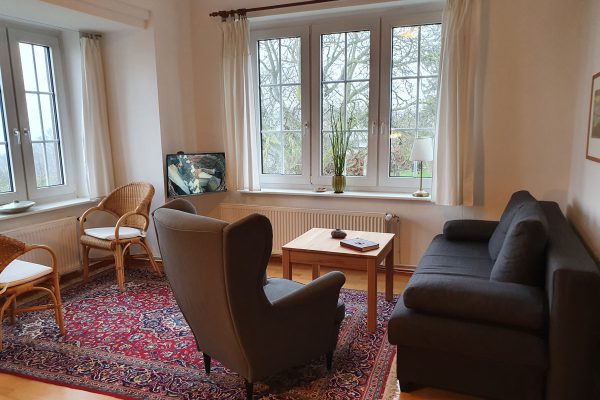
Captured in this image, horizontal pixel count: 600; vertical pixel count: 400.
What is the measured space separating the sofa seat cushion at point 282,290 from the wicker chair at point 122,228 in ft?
5.85

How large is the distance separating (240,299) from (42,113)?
341 cm

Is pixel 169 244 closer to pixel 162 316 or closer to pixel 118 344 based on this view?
pixel 118 344

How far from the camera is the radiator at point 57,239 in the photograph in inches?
142

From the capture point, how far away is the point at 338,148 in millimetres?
4219

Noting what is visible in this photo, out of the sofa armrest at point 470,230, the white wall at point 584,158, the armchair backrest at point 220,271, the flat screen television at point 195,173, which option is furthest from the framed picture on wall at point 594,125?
the flat screen television at point 195,173

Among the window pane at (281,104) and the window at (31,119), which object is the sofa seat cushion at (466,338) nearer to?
the window pane at (281,104)

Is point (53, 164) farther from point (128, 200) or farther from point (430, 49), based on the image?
point (430, 49)

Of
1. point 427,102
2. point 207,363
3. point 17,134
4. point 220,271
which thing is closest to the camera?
point 220,271

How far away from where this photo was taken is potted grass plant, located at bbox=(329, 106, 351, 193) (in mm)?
4188

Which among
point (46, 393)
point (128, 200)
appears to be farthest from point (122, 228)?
point (46, 393)

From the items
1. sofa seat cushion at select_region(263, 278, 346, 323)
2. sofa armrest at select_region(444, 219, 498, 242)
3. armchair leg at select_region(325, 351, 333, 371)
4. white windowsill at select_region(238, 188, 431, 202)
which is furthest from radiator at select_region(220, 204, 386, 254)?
armchair leg at select_region(325, 351, 333, 371)

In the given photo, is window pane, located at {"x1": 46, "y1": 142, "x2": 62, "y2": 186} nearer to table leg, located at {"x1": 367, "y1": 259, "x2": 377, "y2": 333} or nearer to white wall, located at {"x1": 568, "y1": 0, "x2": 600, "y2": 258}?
table leg, located at {"x1": 367, "y1": 259, "x2": 377, "y2": 333}

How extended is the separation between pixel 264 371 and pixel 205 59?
3523 mm

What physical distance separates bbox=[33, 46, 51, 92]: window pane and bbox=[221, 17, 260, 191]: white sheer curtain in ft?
5.61
